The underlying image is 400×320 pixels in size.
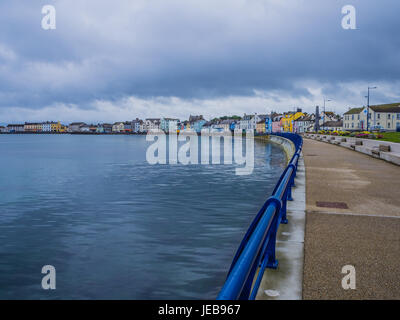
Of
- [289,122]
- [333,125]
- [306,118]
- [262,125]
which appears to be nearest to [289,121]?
[289,122]

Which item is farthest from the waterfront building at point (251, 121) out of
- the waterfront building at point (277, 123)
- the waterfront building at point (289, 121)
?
the waterfront building at point (289, 121)

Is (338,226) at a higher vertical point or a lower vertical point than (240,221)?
higher

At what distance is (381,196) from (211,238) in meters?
5.49

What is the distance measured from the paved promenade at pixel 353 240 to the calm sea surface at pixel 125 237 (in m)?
2.97

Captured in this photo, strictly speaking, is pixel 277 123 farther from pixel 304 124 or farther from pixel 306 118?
pixel 304 124

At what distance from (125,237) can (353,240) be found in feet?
28.3

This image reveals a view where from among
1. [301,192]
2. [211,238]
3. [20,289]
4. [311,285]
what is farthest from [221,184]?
[311,285]

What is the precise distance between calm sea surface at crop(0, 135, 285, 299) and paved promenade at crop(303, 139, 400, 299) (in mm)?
2973

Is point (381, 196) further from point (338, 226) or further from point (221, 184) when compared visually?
point (221, 184)

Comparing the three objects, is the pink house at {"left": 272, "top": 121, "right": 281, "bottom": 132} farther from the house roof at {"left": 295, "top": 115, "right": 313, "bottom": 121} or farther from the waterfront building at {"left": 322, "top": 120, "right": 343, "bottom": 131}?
the waterfront building at {"left": 322, "top": 120, "right": 343, "bottom": 131}

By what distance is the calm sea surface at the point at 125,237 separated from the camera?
8.62m

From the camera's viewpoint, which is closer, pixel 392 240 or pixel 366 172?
pixel 392 240

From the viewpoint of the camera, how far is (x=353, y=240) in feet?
19.4

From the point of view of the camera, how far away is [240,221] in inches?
566
